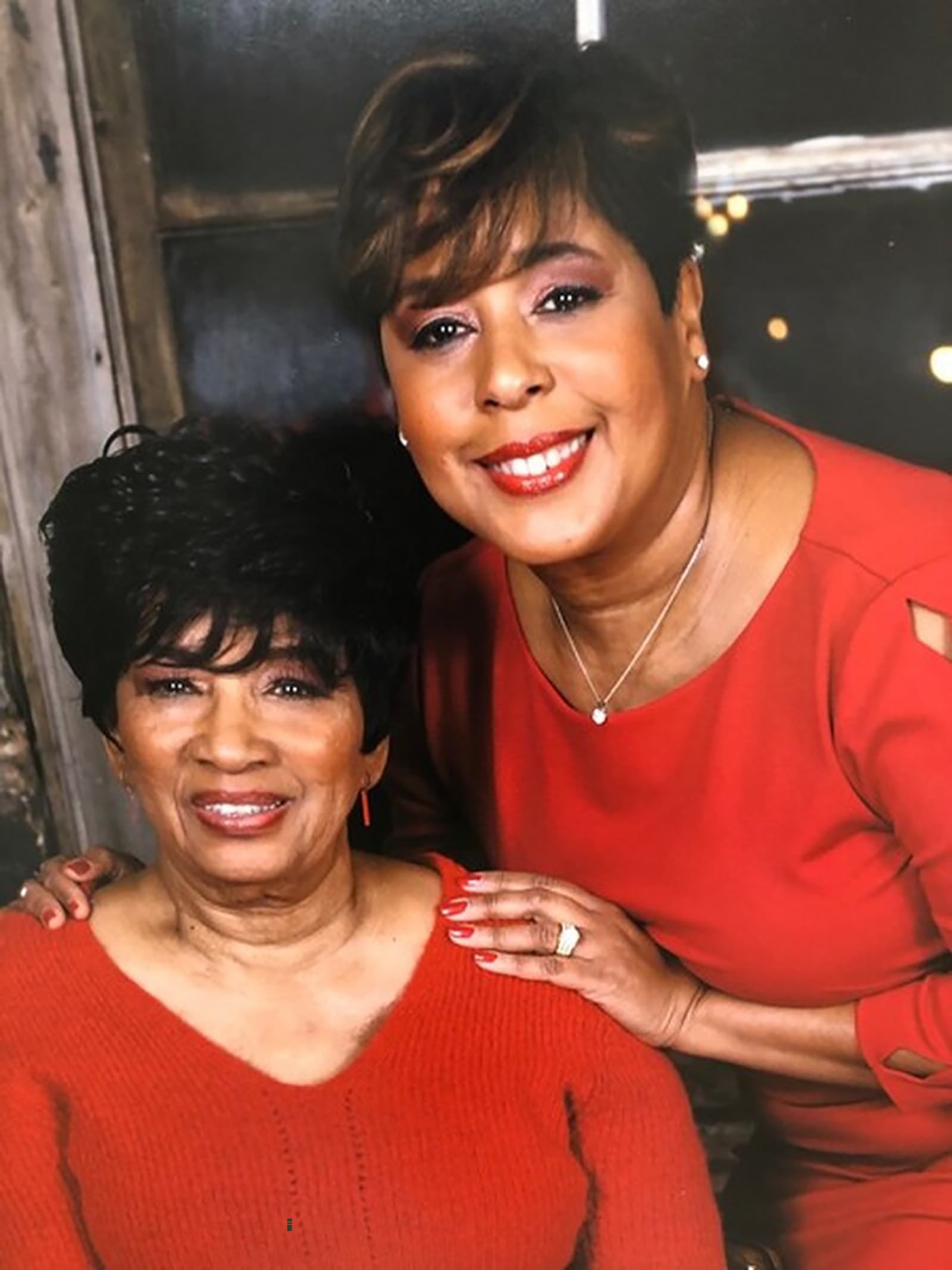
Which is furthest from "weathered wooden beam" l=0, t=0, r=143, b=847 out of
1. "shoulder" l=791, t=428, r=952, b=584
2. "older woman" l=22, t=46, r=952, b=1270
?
"shoulder" l=791, t=428, r=952, b=584

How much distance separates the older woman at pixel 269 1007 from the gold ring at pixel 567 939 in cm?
3

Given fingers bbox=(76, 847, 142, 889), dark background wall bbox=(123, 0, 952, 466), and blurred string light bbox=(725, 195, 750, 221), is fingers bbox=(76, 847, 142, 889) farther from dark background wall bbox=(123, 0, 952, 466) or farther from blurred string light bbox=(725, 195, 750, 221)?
blurred string light bbox=(725, 195, 750, 221)

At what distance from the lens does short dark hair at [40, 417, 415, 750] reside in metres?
0.93

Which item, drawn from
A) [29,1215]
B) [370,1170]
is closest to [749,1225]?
[370,1170]

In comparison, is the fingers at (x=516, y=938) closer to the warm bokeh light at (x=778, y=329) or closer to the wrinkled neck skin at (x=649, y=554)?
the wrinkled neck skin at (x=649, y=554)

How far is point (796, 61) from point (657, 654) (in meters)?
0.37

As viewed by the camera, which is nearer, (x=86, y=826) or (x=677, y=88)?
(x=677, y=88)

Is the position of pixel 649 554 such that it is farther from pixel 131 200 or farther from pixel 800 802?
pixel 131 200

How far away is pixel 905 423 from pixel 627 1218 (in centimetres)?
53

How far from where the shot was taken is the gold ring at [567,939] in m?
1.00

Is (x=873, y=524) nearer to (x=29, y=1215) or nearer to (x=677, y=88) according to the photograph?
(x=677, y=88)

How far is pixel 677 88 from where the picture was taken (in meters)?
0.88

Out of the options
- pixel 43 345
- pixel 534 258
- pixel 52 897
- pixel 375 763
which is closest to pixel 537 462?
pixel 534 258

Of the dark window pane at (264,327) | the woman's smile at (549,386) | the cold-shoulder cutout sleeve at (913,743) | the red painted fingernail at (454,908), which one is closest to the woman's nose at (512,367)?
the woman's smile at (549,386)
